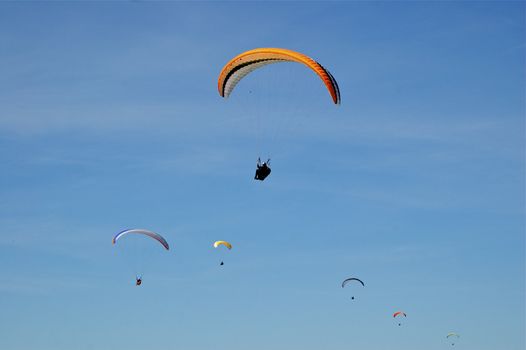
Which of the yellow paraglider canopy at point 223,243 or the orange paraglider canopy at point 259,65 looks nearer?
the orange paraglider canopy at point 259,65

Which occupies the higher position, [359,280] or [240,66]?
[359,280]

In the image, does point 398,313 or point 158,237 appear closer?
A: point 158,237

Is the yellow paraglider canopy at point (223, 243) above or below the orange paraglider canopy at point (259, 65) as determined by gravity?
above

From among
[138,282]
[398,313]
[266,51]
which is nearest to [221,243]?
[138,282]

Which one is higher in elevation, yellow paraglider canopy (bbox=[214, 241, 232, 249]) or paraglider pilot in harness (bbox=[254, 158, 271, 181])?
yellow paraglider canopy (bbox=[214, 241, 232, 249])

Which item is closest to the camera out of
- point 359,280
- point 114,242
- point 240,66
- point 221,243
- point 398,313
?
point 240,66

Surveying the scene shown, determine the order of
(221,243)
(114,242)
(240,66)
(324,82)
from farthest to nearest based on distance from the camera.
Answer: (221,243) → (114,242) → (240,66) → (324,82)

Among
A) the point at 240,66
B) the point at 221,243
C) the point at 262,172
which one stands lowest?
the point at 262,172

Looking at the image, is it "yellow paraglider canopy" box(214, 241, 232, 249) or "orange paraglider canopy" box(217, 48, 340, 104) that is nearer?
"orange paraglider canopy" box(217, 48, 340, 104)

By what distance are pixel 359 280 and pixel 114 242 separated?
136 feet

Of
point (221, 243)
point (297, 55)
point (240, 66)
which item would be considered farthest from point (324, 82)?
point (221, 243)

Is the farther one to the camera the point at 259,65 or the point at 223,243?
the point at 223,243

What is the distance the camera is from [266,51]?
76.6m

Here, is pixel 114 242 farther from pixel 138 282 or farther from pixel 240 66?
pixel 240 66
